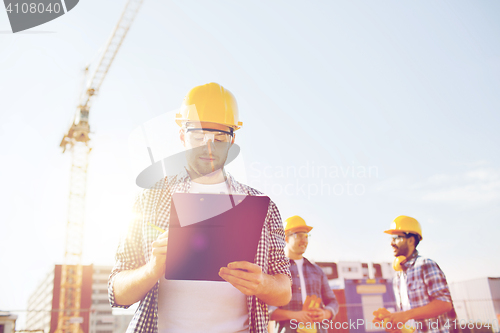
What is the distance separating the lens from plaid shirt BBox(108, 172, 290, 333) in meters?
1.89

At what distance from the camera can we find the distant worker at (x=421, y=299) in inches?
189

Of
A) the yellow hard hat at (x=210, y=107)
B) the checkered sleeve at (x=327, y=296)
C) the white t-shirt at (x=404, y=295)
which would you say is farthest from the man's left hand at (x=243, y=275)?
the checkered sleeve at (x=327, y=296)

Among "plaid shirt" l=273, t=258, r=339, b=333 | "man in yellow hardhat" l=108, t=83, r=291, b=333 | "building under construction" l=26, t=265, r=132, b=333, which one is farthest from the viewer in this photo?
"building under construction" l=26, t=265, r=132, b=333

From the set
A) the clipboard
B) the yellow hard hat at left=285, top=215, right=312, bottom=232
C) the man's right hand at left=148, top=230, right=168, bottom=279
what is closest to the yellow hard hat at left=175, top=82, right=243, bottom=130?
the clipboard

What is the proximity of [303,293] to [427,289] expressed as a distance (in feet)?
5.66

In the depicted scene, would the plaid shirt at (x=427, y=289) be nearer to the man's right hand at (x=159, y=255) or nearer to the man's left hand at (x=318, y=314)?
the man's left hand at (x=318, y=314)

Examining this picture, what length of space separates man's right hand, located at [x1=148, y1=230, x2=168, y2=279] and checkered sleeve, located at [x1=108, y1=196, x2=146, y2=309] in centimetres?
32

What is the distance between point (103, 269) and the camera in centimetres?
11156

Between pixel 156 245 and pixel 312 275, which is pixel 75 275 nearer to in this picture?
pixel 312 275

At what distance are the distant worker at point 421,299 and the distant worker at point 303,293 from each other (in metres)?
0.91

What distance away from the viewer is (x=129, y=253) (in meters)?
1.97

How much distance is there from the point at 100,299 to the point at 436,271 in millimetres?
119443

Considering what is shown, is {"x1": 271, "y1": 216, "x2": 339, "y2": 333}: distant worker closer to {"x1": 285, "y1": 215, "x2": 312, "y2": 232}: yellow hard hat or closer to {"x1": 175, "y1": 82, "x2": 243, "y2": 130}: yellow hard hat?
{"x1": 285, "y1": 215, "x2": 312, "y2": 232}: yellow hard hat

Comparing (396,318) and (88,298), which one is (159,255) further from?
(88,298)
